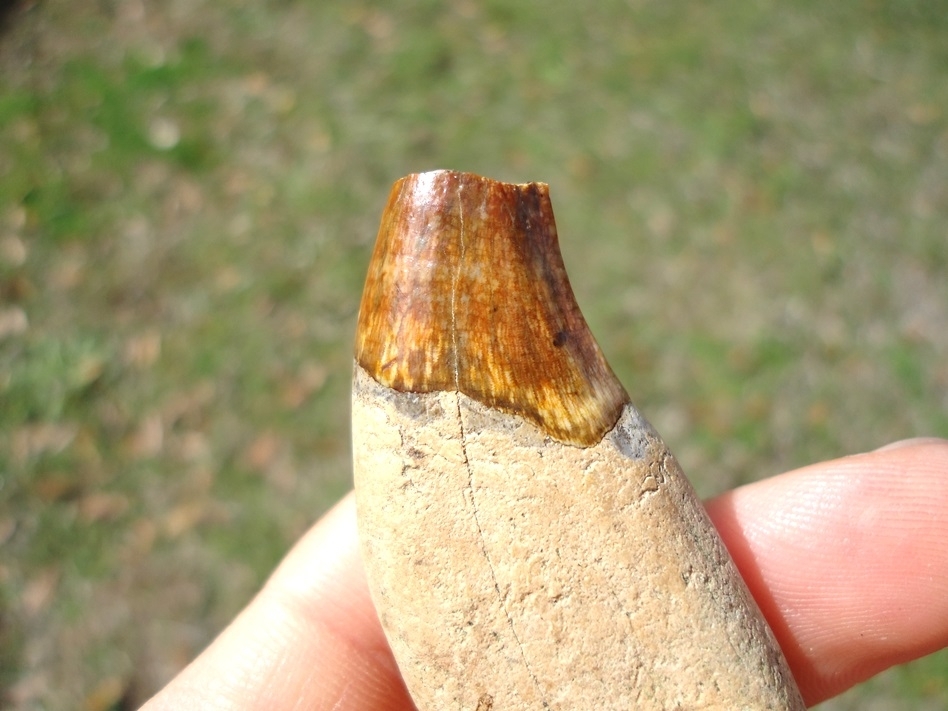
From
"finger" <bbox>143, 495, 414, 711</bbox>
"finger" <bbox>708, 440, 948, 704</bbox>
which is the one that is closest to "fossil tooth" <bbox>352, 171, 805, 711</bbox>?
"finger" <bbox>708, 440, 948, 704</bbox>

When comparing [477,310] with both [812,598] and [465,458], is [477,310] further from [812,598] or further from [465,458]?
[812,598]

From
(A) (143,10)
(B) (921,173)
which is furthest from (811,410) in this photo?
(A) (143,10)

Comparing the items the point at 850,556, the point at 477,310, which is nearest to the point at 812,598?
the point at 850,556

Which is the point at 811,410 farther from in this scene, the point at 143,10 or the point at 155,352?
the point at 143,10

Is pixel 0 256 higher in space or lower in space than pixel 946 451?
higher

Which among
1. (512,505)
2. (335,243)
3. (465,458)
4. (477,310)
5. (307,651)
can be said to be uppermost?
(335,243)

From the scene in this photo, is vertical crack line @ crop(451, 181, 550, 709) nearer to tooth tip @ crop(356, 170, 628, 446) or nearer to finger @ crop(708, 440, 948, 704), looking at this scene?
tooth tip @ crop(356, 170, 628, 446)
